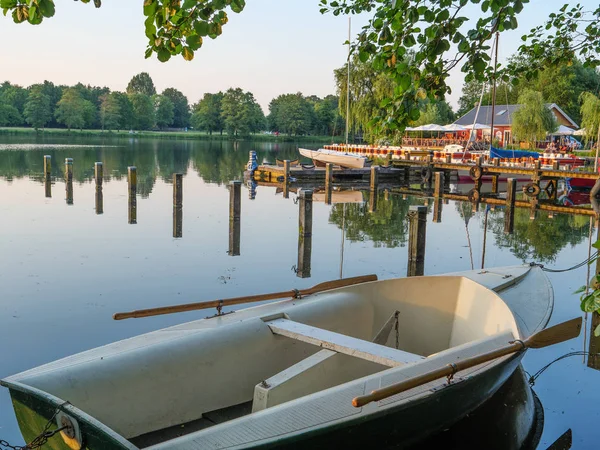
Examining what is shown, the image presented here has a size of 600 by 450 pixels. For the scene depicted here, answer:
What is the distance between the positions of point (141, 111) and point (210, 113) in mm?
12740

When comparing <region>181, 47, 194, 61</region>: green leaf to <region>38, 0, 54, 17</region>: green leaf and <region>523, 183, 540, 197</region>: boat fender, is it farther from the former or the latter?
<region>523, 183, 540, 197</region>: boat fender

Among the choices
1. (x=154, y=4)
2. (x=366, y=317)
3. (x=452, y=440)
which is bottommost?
(x=452, y=440)

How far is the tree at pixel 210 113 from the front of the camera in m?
120

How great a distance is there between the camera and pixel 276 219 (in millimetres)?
20422

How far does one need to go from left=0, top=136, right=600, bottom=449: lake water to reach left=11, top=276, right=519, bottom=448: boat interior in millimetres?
1468

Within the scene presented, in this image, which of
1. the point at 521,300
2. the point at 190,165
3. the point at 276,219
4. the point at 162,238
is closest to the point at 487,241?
the point at 276,219

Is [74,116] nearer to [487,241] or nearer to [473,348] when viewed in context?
[487,241]

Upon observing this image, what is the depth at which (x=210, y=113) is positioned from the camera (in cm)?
12000

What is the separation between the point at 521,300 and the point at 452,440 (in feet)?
7.34

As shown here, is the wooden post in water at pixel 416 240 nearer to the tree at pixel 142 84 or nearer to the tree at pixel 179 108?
the tree at pixel 179 108

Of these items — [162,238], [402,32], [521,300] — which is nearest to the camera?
[402,32]

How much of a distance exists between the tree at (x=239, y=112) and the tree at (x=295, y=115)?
4.87 m

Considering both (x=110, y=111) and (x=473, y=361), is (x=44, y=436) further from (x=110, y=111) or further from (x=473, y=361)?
(x=110, y=111)

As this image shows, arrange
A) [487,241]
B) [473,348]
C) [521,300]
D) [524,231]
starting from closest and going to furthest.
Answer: [473,348], [521,300], [487,241], [524,231]
